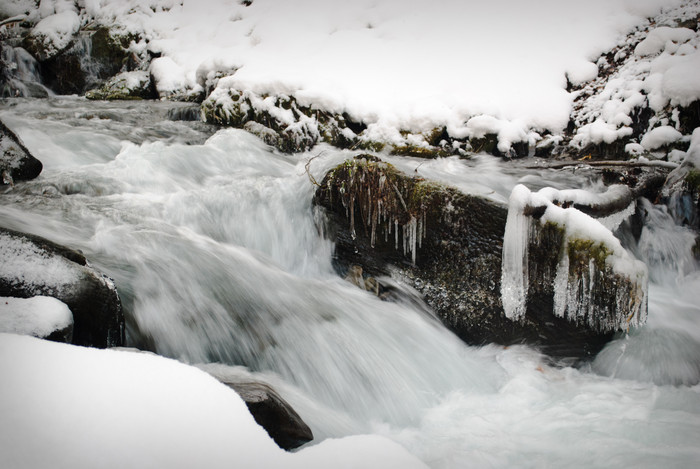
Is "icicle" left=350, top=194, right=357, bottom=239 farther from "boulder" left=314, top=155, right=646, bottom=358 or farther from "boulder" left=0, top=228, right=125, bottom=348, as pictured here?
"boulder" left=0, top=228, right=125, bottom=348

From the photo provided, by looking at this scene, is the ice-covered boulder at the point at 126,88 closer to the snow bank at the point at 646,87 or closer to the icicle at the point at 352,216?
the icicle at the point at 352,216

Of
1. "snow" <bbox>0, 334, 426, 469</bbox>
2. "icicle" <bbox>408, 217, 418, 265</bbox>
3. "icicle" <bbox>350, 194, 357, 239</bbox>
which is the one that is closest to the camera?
"snow" <bbox>0, 334, 426, 469</bbox>

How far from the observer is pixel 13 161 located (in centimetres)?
Result: 403

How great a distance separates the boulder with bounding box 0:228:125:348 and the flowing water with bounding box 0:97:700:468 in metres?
0.60

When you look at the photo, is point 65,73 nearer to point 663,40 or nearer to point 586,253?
point 586,253

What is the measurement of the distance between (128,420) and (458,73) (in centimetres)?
813

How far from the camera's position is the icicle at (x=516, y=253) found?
3043mm

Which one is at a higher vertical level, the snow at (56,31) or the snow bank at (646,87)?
the snow at (56,31)

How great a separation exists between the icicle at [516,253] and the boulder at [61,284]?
9.28ft

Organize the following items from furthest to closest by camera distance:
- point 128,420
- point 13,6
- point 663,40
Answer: point 13,6 → point 663,40 → point 128,420

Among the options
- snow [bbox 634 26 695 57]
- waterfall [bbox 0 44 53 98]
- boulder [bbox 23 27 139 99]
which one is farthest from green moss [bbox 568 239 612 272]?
boulder [bbox 23 27 139 99]

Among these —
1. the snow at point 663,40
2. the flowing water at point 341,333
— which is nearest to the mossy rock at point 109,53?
the flowing water at point 341,333

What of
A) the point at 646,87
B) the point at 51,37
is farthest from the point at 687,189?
the point at 51,37

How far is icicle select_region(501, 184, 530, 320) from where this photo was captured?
304 cm
